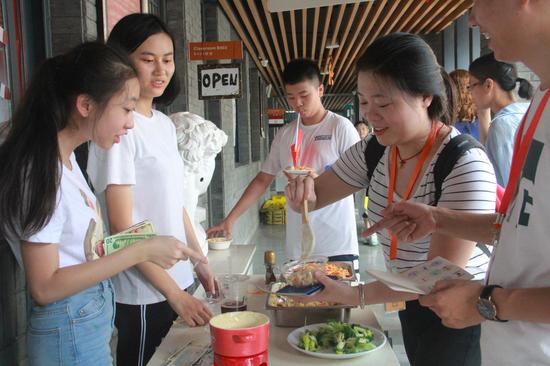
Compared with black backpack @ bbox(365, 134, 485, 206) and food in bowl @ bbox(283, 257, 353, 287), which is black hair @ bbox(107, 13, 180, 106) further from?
black backpack @ bbox(365, 134, 485, 206)

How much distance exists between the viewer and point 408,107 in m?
1.48

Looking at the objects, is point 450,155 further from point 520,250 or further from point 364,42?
point 364,42

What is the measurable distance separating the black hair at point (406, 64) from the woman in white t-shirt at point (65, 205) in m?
0.72

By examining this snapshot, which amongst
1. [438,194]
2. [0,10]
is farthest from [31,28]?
[438,194]

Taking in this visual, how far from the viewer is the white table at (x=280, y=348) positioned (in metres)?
1.40

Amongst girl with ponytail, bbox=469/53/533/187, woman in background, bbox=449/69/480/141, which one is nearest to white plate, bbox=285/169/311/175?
girl with ponytail, bbox=469/53/533/187

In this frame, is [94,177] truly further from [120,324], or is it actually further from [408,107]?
[408,107]

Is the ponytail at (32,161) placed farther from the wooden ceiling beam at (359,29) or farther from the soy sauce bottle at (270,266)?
the wooden ceiling beam at (359,29)

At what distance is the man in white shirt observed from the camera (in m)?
2.93

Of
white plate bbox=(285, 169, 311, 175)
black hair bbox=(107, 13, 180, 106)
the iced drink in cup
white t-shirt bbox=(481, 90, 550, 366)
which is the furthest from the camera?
white plate bbox=(285, 169, 311, 175)

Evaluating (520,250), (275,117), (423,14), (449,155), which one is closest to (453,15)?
(423,14)

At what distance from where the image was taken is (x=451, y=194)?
1.37m

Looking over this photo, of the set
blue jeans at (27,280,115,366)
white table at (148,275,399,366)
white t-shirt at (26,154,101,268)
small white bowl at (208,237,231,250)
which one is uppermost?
white t-shirt at (26,154,101,268)

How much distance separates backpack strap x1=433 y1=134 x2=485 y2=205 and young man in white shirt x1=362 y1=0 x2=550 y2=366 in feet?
1.14
